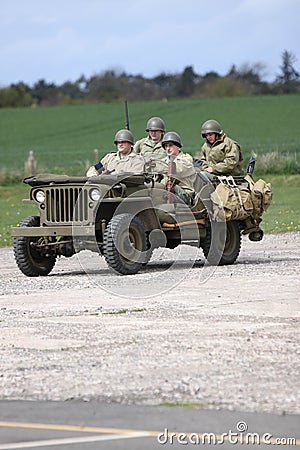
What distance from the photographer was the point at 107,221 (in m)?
16.6

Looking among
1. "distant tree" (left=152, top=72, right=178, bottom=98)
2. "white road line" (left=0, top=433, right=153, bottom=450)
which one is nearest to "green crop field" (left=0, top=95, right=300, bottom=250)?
"white road line" (left=0, top=433, right=153, bottom=450)

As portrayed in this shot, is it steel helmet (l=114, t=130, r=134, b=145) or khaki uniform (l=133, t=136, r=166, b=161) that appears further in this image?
khaki uniform (l=133, t=136, r=166, b=161)

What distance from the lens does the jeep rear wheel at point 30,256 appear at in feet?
55.0

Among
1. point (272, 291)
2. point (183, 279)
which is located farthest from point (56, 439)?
point (183, 279)

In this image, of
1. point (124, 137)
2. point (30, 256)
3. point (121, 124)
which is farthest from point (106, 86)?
point (30, 256)

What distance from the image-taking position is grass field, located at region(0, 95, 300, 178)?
61062 mm

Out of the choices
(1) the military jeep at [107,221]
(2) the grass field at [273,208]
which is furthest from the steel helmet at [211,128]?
(2) the grass field at [273,208]

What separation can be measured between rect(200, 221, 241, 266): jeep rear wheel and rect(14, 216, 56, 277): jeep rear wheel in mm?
2337

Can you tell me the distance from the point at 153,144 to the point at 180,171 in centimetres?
87

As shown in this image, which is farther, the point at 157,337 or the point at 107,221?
the point at 107,221

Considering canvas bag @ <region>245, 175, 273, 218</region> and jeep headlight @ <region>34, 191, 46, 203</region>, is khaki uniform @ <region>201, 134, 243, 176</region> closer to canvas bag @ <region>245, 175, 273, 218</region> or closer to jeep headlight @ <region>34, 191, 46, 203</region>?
canvas bag @ <region>245, 175, 273, 218</region>

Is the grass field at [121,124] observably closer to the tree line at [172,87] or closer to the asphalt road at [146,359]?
the tree line at [172,87]

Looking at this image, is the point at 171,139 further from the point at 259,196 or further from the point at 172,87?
the point at 172,87

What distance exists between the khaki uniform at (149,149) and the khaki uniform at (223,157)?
812 mm
